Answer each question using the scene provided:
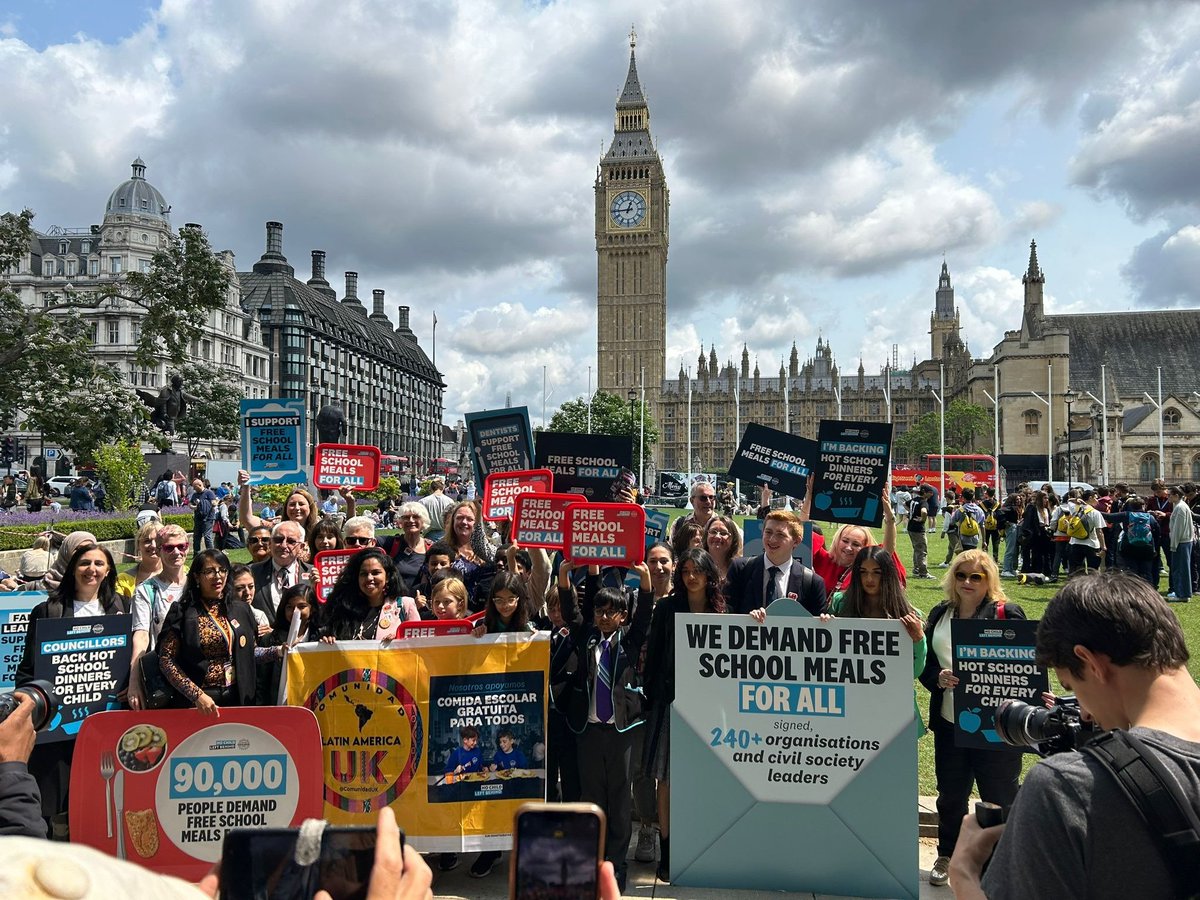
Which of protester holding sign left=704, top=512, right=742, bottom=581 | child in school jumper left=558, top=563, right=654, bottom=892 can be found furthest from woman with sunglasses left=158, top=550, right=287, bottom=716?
protester holding sign left=704, top=512, right=742, bottom=581

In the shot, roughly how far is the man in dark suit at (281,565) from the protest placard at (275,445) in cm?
173

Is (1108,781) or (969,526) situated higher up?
(1108,781)

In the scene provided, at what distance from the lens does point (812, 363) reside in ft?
383

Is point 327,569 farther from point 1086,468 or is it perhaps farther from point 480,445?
point 1086,468

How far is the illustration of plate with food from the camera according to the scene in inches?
161

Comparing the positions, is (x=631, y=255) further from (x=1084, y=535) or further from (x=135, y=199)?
(x=1084, y=535)

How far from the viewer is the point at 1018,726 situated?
2.15 metres

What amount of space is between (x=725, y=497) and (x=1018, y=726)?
36.1 meters

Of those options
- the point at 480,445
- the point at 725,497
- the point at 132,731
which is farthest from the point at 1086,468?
the point at 132,731

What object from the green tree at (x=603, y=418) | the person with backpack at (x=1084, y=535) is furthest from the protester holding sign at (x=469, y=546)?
the green tree at (x=603, y=418)

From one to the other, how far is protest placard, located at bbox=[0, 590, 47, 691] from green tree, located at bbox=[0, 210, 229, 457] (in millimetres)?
14716

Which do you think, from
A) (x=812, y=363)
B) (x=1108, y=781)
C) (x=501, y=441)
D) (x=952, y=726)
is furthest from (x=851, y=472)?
(x=812, y=363)

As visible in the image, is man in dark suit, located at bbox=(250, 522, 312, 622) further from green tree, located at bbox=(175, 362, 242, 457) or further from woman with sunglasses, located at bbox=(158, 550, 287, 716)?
green tree, located at bbox=(175, 362, 242, 457)

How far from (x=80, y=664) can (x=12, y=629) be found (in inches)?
42.0
